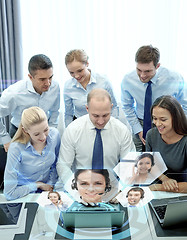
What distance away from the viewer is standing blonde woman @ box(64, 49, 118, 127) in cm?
214

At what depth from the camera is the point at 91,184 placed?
143 centimetres

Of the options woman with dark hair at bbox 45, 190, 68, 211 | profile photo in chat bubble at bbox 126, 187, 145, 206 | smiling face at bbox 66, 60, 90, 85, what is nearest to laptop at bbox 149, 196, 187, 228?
Answer: profile photo in chat bubble at bbox 126, 187, 145, 206

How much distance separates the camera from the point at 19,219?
1.32 m

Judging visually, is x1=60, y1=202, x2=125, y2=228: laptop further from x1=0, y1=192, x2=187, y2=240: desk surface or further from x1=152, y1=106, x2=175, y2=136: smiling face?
x1=152, y1=106, x2=175, y2=136: smiling face

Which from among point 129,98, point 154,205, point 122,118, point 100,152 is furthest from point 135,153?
point 122,118

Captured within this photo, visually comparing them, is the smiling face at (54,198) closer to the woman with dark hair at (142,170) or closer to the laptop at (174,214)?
the woman with dark hair at (142,170)

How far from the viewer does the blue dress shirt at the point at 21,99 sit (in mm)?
2246

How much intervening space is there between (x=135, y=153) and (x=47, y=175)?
1.82 feet

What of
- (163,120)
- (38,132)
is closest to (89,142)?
(38,132)

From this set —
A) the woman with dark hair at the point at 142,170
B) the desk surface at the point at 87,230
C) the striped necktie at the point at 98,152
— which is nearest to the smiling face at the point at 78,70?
the striped necktie at the point at 98,152

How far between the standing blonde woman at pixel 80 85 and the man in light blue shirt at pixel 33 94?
0.38 ft

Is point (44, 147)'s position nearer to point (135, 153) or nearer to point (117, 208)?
point (135, 153)

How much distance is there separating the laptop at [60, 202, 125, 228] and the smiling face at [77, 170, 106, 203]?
84 millimetres

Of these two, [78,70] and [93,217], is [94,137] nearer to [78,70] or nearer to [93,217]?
[78,70]
